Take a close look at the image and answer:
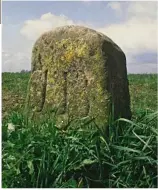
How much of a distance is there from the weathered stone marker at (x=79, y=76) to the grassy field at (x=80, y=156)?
235 millimetres

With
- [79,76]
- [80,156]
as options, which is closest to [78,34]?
[79,76]

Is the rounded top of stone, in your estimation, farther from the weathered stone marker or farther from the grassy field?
the grassy field

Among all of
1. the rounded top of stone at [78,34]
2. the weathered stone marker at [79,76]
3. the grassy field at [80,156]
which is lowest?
the grassy field at [80,156]

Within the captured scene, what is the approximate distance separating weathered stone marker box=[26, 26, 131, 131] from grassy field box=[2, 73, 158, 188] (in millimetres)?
235

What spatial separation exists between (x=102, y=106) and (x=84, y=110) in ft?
0.73

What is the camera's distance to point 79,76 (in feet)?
18.0

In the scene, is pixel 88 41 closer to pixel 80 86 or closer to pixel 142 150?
pixel 80 86

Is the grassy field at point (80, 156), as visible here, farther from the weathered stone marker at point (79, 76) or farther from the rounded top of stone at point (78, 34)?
the rounded top of stone at point (78, 34)

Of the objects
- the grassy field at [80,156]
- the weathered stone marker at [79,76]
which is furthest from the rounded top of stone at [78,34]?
the grassy field at [80,156]

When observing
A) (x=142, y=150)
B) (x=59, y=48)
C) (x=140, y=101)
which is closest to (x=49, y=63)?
(x=59, y=48)

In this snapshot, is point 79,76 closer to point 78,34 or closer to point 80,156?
→ point 78,34

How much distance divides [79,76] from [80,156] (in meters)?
1.03

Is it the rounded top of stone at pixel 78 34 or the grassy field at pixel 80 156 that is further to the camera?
the rounded top of stone at pixel 78 34

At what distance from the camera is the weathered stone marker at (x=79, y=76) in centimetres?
538
